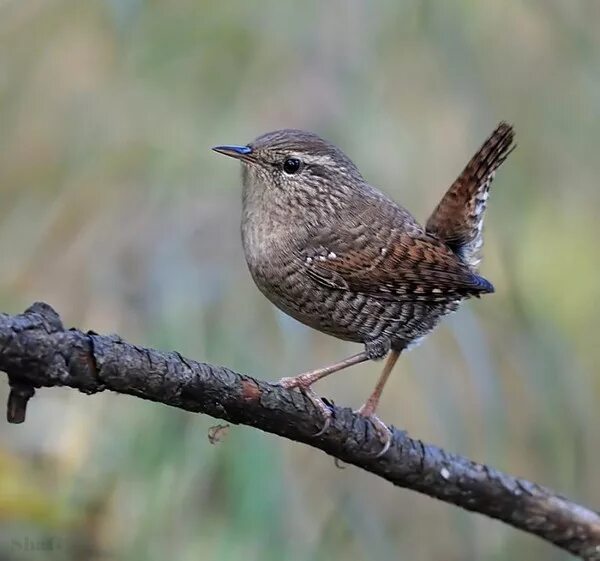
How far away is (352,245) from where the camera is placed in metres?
2.89

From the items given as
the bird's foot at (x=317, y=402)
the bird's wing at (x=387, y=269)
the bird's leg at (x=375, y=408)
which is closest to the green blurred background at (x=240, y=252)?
the bird's leg at (x=375, y=408)

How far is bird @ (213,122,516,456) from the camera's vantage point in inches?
109

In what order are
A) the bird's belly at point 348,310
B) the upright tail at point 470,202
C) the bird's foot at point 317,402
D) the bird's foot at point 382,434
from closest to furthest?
the bird's foot at point 317,402 → the bird's foot at point 382,434 → the bird's belly at point 348,310 → the upright tail at point 470,202

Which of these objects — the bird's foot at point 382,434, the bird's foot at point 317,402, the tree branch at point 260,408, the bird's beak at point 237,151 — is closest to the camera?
the tree branch at point 260,408

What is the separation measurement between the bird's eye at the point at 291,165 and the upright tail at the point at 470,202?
0.44 meters

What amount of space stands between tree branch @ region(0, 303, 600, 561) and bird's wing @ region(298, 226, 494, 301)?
418 mm

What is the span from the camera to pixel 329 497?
117 inches

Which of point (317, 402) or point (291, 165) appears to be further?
point (291, 165)

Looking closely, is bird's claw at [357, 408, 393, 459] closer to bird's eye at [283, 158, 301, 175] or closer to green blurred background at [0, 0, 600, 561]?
green blurred background at [0, 0, 600, 561]

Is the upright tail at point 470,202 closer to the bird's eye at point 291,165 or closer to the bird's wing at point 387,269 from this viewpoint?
the bird's wing at point 387,269

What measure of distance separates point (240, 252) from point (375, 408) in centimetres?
64

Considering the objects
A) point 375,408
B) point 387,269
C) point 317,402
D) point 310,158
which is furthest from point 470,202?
point 317,402

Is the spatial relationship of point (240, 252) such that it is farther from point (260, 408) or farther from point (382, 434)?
point (260, 408)

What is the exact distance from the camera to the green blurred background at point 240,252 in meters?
2.94
